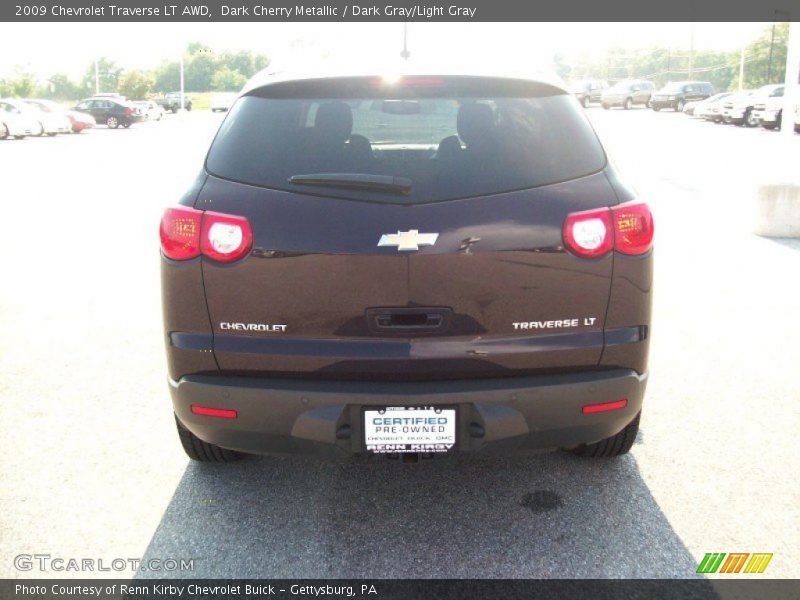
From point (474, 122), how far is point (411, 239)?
69cm

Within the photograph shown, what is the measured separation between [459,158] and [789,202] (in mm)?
8416

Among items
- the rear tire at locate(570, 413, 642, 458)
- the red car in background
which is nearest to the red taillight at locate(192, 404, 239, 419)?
the rear tire at locate(570, 413, 642, 458)

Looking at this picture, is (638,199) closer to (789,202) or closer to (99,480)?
(99,480)

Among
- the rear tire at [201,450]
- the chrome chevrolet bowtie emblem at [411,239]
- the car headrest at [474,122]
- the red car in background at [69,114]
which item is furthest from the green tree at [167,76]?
the chrome chevrolet bowtie emblem at [411,239]

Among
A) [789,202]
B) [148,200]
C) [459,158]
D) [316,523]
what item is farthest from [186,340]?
[148,200]

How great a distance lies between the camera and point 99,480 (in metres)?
3.86

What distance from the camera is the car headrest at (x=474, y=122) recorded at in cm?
326

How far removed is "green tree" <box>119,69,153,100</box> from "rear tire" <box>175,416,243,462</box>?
82.8 metres

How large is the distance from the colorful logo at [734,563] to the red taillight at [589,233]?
1.23 meters

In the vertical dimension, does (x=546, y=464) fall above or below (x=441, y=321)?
below

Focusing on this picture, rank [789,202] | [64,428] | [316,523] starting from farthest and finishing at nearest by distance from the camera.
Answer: [789,202] → [64,428] → [316,523]

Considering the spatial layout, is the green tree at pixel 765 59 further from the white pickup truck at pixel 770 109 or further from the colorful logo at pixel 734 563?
the colorful logo at pixel 734 563

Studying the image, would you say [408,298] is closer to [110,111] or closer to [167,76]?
[110,111]

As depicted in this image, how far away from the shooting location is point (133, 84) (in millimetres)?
80500
